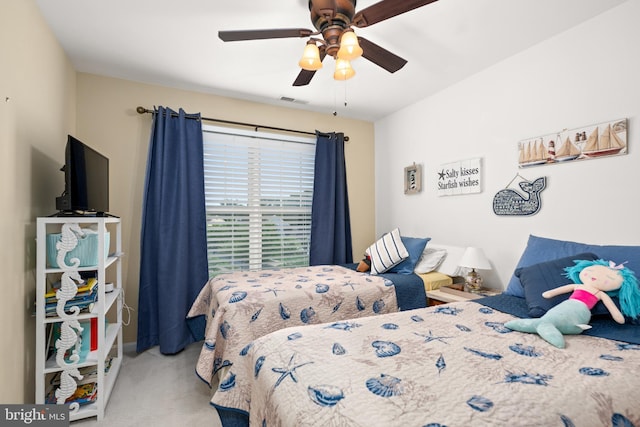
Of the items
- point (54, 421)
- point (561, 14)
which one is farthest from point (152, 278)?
point (561, 14)

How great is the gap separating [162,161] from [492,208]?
3.06 metres

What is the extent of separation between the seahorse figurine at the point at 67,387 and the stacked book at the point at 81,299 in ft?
1.18

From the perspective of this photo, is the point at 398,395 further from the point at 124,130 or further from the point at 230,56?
the point at 124,130

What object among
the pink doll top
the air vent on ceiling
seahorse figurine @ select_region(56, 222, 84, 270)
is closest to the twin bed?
the pink doll top

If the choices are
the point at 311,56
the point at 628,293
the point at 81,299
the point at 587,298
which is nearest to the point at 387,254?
the point at 587,298

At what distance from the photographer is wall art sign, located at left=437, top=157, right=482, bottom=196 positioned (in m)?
2.81

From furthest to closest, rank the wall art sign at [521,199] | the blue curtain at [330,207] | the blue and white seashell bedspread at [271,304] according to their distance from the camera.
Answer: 1. the blue curtain at [330,207]
2. the wall art sign at [521,199]
3. the blue and white seashell bedspread at [271,304]

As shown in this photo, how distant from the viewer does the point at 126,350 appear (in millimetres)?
2844

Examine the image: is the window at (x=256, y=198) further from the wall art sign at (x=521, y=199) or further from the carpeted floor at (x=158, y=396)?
the wall art sign at (x=521, y=199)

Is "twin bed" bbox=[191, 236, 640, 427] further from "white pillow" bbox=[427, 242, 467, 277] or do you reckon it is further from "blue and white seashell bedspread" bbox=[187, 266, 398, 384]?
"white pillow" bbox=[427, 242, 467, 277]

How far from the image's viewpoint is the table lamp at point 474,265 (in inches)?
97.8

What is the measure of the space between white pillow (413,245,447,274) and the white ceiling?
66.0 inches

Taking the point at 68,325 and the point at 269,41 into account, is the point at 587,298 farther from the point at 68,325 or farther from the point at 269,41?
the point at 68,325

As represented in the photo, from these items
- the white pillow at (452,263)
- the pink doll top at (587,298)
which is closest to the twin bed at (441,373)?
the pink doll top at (587,298)
